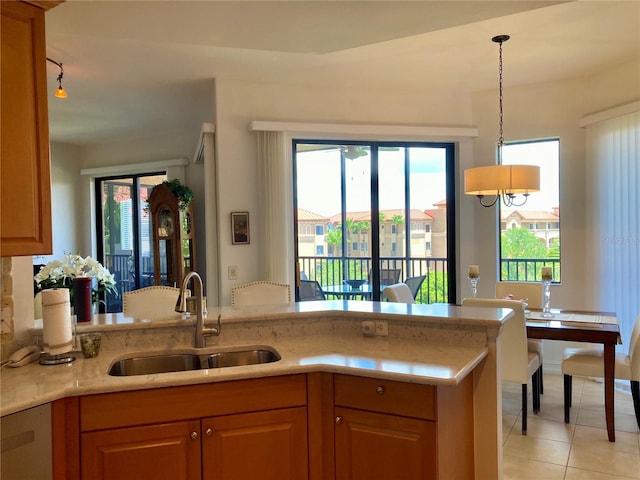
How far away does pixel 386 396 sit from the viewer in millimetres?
1876

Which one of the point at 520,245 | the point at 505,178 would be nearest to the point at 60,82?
the point at 505,178

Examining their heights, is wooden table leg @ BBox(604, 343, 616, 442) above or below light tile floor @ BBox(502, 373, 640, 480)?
above

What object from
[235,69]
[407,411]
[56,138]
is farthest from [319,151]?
[56,138]

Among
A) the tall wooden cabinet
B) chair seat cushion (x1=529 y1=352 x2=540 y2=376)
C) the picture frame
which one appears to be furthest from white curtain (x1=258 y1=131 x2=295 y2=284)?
chair seat cushion (x1=529 y1=352 x2=540 y2=376)

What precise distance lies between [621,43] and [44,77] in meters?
4.04

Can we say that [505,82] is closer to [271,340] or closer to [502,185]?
[502,185]

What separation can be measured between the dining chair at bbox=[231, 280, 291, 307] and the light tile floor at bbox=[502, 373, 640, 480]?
1.87 metres

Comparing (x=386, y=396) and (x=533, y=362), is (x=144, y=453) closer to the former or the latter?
(x=386, y=396)

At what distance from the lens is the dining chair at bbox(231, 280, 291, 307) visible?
363cm

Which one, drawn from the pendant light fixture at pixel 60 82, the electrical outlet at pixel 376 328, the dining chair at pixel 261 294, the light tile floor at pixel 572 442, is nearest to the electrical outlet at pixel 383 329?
the electrical outlet at pixel 376 328

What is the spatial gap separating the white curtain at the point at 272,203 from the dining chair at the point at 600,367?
7.93ft

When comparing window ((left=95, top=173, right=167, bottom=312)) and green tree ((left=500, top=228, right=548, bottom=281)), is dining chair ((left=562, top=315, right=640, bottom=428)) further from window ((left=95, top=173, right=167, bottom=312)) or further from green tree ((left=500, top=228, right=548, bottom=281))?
window ((left=95, top=173, right=167, bottom=312))

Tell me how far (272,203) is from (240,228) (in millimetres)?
369

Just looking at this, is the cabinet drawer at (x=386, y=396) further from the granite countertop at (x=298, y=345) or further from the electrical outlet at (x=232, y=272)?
the electrical outlet at (x=232, y=272)
